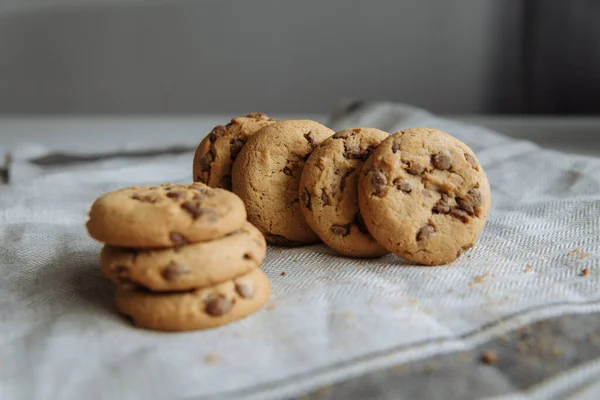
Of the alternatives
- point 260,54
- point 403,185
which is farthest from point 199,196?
point 260,54

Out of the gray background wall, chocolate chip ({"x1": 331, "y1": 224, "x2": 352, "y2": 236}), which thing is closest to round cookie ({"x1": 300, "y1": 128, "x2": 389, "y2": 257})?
chocolate chip ({"x1": 331, "y1": 224, "x2": 352, "y2": 236})

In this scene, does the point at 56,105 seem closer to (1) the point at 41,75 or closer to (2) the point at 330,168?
(1) the point at 41,75

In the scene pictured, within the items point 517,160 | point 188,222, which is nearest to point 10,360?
point 188,222

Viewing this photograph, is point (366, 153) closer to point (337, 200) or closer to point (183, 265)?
point (337, 200)

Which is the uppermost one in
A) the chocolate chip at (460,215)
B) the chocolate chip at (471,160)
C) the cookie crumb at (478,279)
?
the chocolate chip at (471,160)

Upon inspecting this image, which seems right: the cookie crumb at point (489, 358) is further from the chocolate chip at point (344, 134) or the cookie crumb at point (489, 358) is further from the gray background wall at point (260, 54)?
the gray background wall at point (260, 54)

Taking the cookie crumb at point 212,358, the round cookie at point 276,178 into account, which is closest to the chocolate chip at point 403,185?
the round cookie at point 276,178
